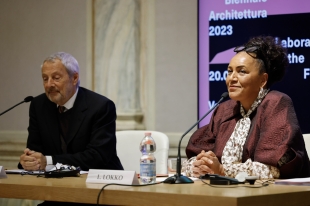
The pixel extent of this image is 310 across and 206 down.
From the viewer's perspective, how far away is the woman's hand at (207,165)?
10.8 feet

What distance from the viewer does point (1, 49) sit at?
20.8 ft

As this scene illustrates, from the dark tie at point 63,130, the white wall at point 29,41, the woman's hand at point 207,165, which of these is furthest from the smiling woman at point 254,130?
the white wall at point 29,41

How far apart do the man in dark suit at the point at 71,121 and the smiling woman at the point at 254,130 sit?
0.59m

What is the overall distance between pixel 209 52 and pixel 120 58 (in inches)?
33.0

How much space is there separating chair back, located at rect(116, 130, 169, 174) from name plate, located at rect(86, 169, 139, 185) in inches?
48.4

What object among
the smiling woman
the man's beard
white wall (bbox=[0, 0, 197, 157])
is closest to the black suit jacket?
the man's beard

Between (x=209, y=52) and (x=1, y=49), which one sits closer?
(x=209, y=52)

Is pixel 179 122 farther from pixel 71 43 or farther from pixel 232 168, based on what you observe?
pixel 232 168

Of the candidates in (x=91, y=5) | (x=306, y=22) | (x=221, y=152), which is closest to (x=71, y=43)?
(x=91, y=5)

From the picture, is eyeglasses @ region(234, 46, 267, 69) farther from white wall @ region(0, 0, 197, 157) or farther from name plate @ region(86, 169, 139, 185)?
white wall @ region(0, 0, 197, 157)

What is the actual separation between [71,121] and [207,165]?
1.18m

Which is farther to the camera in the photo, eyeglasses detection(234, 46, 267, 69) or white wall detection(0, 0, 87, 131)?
white wall detection(0, 0, 87, 131)

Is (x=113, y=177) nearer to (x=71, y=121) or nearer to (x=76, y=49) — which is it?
(x=71, y=121)

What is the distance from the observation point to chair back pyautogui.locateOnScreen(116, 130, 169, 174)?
414cm
